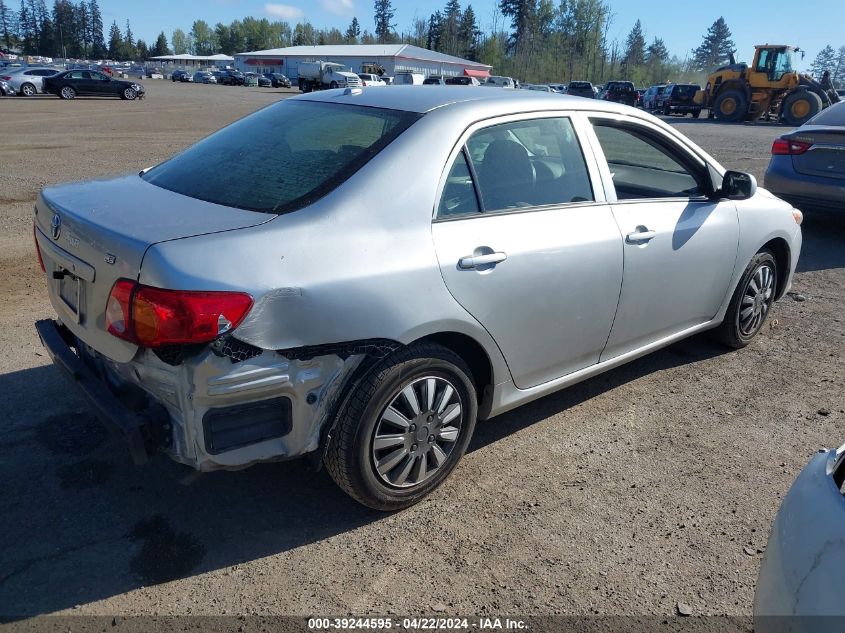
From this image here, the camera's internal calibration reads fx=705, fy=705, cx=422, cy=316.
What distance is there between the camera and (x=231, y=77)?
76.4 m

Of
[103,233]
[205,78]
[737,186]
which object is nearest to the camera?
[103,233]

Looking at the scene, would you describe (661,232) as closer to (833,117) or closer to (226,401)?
(226,401)

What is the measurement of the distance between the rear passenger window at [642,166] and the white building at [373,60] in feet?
261

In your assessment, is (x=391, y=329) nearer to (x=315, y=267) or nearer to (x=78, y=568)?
(x=315, y=267)

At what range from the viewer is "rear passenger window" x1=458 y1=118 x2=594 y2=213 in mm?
3270

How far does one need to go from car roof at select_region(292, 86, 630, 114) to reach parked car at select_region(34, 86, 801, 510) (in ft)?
0.05

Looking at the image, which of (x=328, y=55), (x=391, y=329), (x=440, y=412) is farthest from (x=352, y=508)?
(x=328, y=55)

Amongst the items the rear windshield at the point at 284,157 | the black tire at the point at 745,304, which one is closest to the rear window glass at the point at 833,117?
the black tire at the point at 745,304

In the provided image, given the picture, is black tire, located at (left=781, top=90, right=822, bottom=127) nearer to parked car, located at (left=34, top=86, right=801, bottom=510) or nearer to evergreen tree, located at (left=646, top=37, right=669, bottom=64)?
parked car, located at (left=34, top=86, right=801, bottom=510)

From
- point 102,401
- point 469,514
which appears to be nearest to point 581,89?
point 469,514

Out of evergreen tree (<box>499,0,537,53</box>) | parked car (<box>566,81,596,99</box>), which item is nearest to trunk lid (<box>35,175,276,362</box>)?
parked car (<box>566,81,596,99</box>)

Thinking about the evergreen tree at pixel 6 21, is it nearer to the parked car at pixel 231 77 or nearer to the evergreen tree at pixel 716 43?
the parked car at pixel 231 77

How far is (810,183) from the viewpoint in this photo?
7.93 m

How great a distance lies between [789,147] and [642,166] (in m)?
4.56
